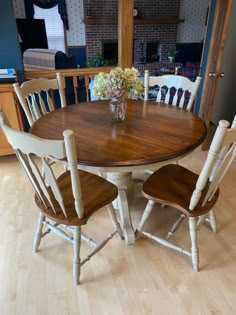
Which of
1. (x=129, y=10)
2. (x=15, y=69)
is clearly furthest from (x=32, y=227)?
(x=129, y=10)

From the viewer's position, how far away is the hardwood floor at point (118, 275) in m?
1.34

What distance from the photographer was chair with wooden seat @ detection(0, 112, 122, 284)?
103 cm

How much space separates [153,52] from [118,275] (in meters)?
6.91

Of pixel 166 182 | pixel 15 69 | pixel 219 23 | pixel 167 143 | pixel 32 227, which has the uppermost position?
pixel 219 23

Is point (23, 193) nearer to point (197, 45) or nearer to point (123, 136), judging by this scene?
point (123, 136)

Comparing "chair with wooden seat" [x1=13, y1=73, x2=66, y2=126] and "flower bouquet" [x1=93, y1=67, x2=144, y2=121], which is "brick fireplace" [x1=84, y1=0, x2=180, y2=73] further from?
"flower bouquet" [x1=93, y1=67, x2=144, y2=121]

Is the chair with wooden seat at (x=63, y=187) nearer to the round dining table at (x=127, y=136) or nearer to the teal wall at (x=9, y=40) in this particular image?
the round dining table at (x=127, y=136)

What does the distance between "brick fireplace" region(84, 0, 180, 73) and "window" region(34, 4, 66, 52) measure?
2.23 feet

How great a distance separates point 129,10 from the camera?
2525 mm

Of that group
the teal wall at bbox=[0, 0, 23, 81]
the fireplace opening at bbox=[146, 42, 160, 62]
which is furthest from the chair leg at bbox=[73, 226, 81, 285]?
the fireplace opening at bbox=[146, 42, 160, 62]

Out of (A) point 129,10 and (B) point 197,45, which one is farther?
(B) point 197,45

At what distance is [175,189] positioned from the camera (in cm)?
152

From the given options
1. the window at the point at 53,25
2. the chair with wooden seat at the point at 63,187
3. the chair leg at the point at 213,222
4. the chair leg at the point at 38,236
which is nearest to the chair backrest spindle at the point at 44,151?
the chair with wooden seat at the point at 63,187

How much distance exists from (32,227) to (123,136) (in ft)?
3.31
